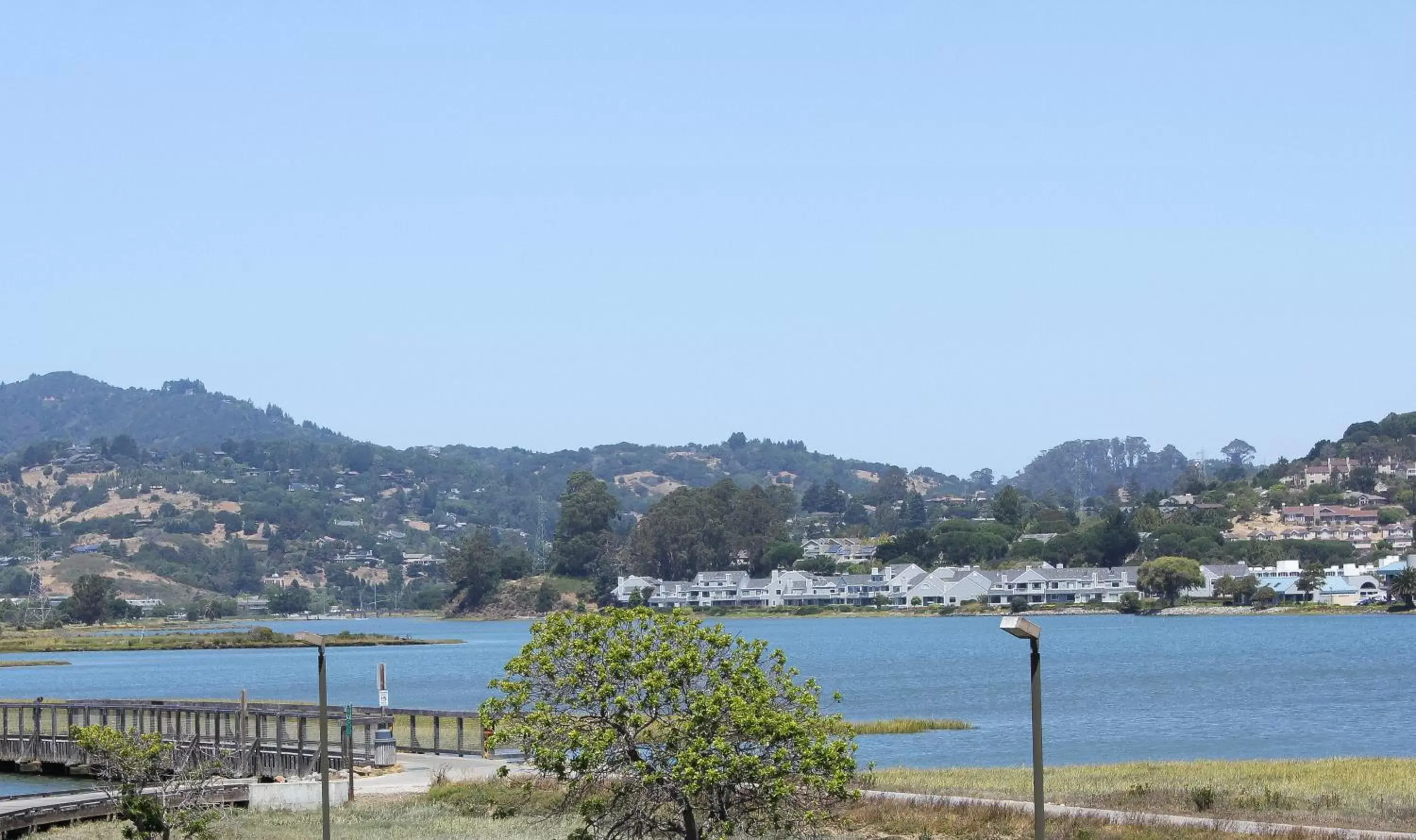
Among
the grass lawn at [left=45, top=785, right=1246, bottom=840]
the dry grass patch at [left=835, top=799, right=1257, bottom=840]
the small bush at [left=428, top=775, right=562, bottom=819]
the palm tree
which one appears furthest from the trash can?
the palm tree

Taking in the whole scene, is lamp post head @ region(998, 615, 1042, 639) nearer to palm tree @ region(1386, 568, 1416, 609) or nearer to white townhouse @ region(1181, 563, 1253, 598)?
palm tree @ region(1386, 568, 1416, 609)

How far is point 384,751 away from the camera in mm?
41406

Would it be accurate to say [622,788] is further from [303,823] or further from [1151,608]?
[1151,608]

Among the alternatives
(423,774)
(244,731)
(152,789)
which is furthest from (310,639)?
(244,731)

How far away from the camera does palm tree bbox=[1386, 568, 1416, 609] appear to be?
16988cm

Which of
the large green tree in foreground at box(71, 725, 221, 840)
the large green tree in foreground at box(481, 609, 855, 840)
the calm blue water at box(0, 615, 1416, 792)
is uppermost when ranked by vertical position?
the large green tree in foreground at box(481, 609, 855, 840)

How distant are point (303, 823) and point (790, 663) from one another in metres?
72.0

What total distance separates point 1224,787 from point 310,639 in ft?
64.3

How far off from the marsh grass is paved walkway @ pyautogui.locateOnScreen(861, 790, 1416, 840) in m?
24.3

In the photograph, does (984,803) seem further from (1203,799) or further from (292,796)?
(292,796)

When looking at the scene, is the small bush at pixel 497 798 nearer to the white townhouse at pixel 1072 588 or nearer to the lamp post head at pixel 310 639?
the lamp post head at pixel 310 639

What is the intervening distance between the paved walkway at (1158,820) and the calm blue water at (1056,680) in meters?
15.4

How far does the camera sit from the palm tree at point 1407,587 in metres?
170

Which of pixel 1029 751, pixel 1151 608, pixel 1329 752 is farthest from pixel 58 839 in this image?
pixel 1151 608
